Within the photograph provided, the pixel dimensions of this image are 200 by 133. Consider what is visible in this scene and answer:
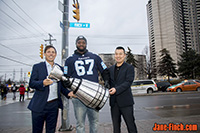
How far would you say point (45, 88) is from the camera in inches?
91.0

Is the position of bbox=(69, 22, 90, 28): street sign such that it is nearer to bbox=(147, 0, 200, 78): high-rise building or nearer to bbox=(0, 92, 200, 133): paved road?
bbox=(0, 92, 200, 133): paved road

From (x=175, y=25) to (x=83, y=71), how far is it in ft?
328

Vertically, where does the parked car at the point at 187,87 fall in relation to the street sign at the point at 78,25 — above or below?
below

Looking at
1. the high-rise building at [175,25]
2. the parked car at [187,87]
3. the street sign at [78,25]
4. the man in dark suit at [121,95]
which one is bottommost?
the parked car at [187,87]

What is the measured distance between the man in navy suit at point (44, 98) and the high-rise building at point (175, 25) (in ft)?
290

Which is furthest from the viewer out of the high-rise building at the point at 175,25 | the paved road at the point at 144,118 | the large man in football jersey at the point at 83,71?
the high-rise building at the point at 175,25

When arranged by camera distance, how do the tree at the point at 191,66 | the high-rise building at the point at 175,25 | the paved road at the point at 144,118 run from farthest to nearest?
the high-rise building at the point at 175,25 → the tree at the point at 191,66 → the paved road at the point at 144,118

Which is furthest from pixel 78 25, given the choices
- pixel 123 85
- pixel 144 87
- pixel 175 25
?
pixel 175 25

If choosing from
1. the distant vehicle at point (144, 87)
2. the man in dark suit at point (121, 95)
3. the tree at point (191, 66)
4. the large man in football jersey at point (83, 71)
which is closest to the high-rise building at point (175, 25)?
the tree at point (191, 66)

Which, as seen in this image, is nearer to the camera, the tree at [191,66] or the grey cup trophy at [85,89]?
the grey cup trophy at [85,89]

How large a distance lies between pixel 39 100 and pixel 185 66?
4737 cm

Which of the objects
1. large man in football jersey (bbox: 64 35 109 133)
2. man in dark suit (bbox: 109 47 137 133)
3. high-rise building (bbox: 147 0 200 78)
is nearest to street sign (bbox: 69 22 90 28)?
large man in football jersey (bbox: 64 35 109 133)

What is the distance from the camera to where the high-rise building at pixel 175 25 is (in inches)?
3349

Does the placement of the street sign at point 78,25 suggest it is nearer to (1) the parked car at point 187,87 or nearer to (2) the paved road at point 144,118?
(2) the paved road at point 144,118
